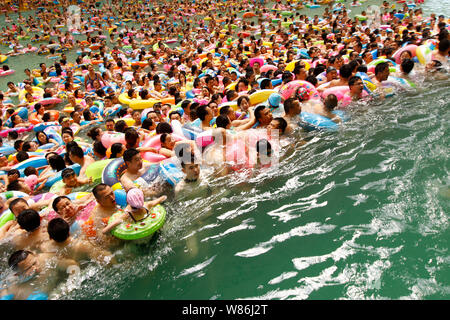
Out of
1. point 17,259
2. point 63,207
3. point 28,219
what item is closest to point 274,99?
point 63,207

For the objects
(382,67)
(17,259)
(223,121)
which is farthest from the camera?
(382,67)

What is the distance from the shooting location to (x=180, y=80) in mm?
11516

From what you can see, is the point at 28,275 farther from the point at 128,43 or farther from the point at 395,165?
the point at 128,43

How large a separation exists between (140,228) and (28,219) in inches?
75.5

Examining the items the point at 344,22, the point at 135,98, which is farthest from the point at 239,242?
the point at 344,22

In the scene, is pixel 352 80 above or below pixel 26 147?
above

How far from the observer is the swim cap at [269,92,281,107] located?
7.32 meters

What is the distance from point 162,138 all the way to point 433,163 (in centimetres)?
495

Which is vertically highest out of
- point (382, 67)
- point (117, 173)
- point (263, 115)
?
point (382, 67)

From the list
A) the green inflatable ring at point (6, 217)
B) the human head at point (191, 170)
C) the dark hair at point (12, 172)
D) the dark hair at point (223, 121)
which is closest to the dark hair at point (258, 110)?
the dark hair at point (223, 121)

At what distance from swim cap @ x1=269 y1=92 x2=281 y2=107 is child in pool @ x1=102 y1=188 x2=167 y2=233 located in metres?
4.10

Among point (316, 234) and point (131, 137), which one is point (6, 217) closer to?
point (131, 137)

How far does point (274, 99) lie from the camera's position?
734 centimetres

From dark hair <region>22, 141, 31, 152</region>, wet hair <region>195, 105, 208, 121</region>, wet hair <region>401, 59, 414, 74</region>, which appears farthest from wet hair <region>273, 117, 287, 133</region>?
dark hair <region>22, 141, 31, 152</region>
